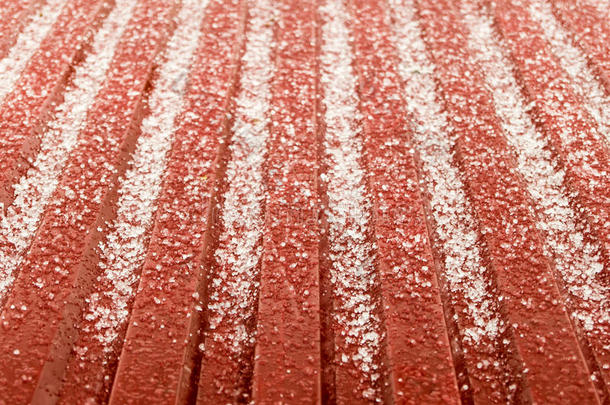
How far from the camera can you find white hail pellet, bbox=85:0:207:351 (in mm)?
1089

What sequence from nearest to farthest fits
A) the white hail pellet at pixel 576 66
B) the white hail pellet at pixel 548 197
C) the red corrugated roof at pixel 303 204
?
the red corrugated roof at pixel 303 204, the white hail pellet at pixel 548 197, the white hail pellet at pixel 576 66

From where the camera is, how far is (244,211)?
1251mm

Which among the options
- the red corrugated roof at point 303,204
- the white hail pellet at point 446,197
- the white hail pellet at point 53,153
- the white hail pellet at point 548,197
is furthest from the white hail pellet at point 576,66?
the white hail pellet at point 53,153

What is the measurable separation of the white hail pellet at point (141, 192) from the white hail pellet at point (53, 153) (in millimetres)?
171

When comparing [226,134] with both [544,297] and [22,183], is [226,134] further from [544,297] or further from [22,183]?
[544,297]

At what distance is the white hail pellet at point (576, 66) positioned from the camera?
148 cm

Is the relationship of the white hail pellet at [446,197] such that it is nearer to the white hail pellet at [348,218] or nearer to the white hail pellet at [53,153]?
the white hail pellet at [348,218]

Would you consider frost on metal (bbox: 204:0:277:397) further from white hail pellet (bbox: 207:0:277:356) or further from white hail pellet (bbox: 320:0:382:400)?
white hail pellet (bbox: 320:0:382:400)

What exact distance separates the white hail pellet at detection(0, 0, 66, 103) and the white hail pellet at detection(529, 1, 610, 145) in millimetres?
1619

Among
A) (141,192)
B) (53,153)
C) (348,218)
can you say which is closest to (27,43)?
(53,153)

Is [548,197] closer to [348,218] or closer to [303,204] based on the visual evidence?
[348,218]

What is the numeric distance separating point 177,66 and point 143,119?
0.81 feet

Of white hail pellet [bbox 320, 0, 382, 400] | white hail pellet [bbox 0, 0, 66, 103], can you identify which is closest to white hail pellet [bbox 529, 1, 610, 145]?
white hail pellet [bbox 320, 0, 382, 400]

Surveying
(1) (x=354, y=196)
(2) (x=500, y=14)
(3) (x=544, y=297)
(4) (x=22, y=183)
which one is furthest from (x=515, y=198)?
(4) (x=22, y=183)
